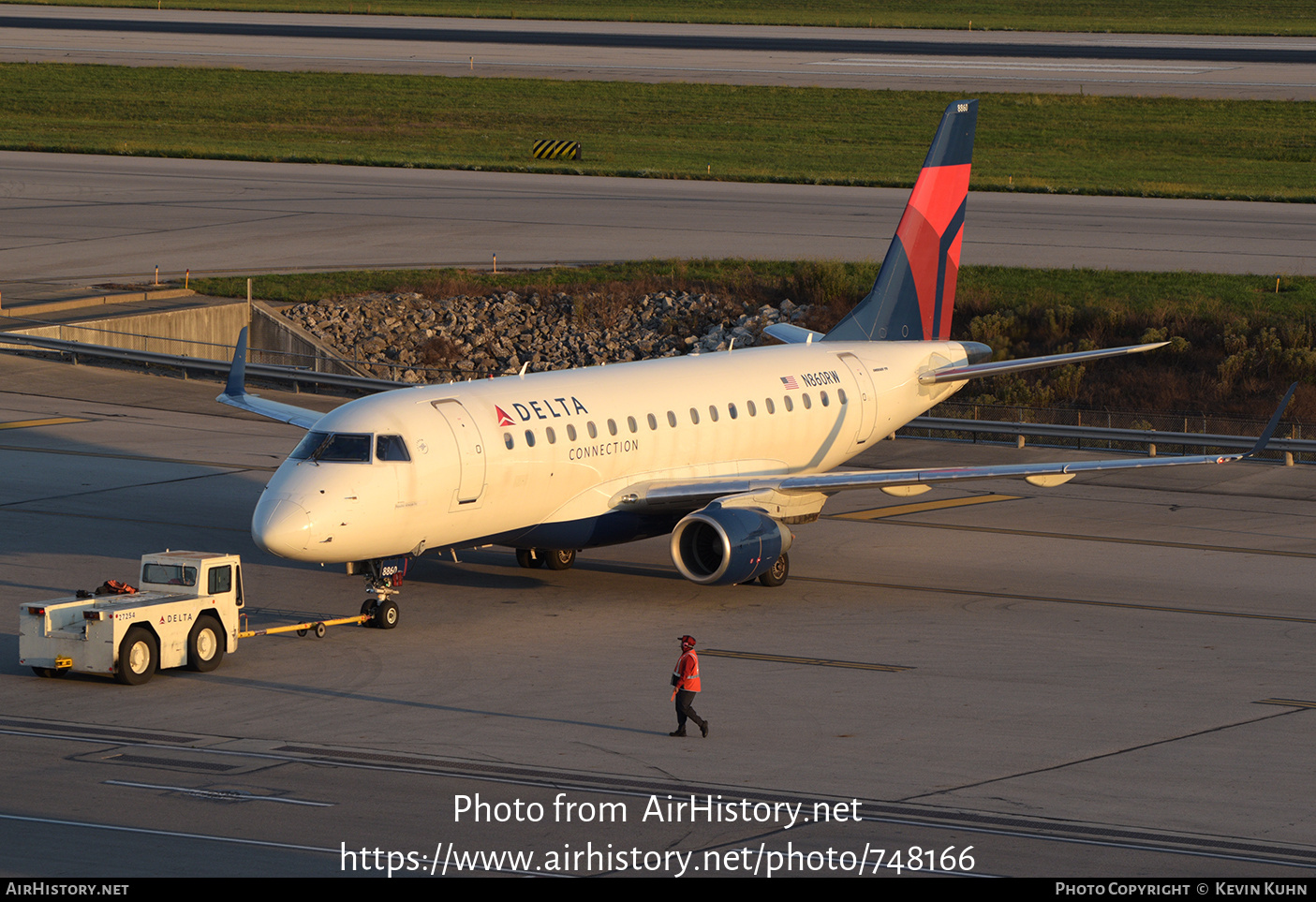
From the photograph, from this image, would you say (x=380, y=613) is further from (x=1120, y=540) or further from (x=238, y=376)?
(x=1120, y=540)

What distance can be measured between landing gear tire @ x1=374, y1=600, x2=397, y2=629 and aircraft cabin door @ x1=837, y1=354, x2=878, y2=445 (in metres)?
13.6

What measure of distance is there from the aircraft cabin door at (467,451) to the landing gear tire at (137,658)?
6149mm

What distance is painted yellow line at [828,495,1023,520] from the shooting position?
43062 millimetres

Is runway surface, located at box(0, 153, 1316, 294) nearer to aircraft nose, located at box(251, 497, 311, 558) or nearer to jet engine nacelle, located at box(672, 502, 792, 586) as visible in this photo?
jet engine nacelle, located at box(672, 502, 792, 586)

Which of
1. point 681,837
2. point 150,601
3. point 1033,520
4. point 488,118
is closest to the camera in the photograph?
point 681,837

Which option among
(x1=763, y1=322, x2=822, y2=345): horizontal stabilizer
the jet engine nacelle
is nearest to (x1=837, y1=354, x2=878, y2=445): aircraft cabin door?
(x1=763, y1=322, x2=822, y2=345): horizontal stabilizer

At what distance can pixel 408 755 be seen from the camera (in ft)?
80.5

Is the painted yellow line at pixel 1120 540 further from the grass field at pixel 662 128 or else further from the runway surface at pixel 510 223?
the grass field at pixel 662 128

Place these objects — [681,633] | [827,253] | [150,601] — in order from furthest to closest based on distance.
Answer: [827,253], [681,633], [150,601]

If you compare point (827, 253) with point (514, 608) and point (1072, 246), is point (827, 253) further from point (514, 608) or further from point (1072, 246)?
point (514, 608)

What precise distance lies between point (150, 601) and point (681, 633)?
9593mm

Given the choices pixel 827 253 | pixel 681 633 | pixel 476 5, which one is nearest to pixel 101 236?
pixel 827 253

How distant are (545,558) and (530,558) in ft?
1.07

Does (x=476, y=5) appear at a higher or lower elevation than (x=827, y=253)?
higher
